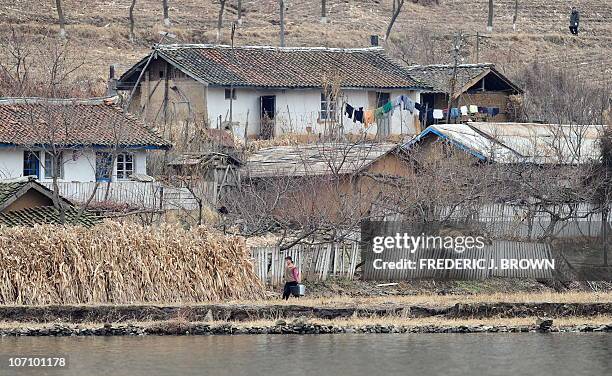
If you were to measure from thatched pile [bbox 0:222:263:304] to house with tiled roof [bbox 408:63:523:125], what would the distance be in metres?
30.1

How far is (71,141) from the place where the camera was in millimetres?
40062

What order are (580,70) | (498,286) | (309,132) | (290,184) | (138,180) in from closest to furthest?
(498,286) → (290,184) → (138,180) → (309,132) → (580,70)

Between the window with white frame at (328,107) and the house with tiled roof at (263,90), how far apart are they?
0.10 feet

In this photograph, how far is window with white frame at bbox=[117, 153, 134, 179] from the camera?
42.4 meters

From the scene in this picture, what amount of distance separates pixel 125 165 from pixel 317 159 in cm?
604

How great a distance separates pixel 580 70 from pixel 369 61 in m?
22.9

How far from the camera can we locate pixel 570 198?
108ft

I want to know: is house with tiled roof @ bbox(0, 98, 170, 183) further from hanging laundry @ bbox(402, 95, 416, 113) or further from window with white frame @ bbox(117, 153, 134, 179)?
hanging laundry @ bbox(402, 95, 416, 113)

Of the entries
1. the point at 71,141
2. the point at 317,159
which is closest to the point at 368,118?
the point at 317,159

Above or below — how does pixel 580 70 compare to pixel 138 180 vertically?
above

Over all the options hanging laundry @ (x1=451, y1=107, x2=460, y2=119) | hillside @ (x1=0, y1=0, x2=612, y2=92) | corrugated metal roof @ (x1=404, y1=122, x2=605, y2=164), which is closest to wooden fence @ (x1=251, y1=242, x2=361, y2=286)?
corrugated metal roof @ (x1=404, y1=122, x2=605, y2=164)

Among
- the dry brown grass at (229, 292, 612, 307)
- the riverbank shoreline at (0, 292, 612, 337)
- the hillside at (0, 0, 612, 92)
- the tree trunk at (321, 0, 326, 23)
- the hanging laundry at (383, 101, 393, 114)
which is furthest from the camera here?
the tree trunk at (321, 0, 326, 23)

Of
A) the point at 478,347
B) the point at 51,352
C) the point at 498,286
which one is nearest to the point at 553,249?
the point at 498,286

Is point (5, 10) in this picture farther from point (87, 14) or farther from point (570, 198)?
point (570, 198)
